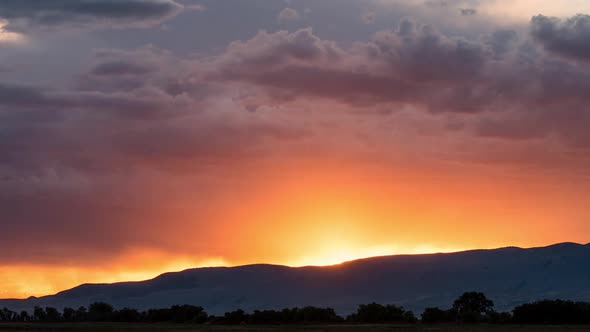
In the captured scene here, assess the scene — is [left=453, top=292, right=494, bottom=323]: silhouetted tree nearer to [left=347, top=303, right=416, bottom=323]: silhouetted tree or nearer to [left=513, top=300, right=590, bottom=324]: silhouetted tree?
[left=513, top=300, right=590, bottom=324]: silhouetted tree

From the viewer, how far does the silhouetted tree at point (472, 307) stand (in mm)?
94750

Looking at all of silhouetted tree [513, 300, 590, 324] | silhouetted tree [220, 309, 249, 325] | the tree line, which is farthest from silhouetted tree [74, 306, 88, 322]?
silhouetted tree [513, 300, 590, 324]

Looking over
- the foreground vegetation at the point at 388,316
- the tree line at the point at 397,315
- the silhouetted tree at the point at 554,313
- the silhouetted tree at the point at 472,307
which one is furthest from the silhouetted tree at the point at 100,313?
the silhouetted tree at the point at 554,313

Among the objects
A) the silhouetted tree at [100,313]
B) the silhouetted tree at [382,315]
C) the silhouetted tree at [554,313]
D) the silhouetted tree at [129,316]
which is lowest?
the silhouetted tree at [554,313]

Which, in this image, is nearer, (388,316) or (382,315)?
(388,316)

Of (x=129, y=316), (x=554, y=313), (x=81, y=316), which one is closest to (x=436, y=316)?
(x=554, y=313)

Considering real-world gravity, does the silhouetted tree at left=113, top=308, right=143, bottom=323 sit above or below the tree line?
above

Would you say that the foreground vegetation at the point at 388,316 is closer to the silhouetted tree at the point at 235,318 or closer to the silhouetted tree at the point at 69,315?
the silhouetted tree at the point at 235,318

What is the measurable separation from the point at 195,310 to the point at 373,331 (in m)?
42.1

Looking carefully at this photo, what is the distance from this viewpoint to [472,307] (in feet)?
322

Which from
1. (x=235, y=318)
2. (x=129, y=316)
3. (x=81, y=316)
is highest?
(x=81, y=316)

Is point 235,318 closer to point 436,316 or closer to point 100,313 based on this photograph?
point 436,316

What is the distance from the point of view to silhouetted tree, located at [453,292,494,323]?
94750 mm

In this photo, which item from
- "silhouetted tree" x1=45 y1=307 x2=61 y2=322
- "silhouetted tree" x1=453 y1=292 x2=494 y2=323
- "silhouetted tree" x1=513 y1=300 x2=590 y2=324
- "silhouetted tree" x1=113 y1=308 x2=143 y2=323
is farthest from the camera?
"silhouetted tree" x1=45 y1=307 x2=61 y2=322
